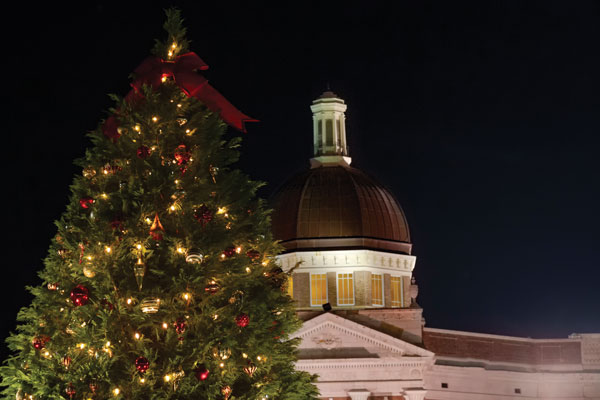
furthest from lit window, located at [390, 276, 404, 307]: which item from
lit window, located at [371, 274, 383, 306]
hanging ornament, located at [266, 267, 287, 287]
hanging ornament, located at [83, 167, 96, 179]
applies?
hanging ornament, located at [83, 167, 96, 179]

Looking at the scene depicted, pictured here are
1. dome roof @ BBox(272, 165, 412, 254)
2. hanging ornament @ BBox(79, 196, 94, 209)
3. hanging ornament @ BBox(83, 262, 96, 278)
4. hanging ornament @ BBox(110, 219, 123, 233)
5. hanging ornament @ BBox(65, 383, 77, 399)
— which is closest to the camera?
hanging ornament @ BBox(65, 383, 77, 399)

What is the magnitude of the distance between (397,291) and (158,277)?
47.9 m

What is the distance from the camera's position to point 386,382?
5872 centimetres

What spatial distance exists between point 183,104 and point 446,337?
47914 mm

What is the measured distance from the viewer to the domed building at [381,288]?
2527 inches

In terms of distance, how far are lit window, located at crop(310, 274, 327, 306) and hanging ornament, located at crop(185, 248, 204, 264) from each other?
4501 cm

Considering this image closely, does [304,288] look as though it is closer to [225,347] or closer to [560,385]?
[560,385]

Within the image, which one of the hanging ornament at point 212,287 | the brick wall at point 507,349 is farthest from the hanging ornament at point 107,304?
the brick wall at point 507,349

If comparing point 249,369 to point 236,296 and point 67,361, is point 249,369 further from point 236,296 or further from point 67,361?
point 67,361

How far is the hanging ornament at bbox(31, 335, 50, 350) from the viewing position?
1955 cm

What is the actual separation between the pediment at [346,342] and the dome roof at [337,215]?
661cm

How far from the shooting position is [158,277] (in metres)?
19.3

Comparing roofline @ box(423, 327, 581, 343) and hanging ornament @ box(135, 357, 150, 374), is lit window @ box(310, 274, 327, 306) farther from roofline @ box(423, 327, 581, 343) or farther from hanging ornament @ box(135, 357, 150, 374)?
hanging ornament @ box(135, 357, 150, 374)

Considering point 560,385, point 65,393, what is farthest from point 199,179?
point 560,385
